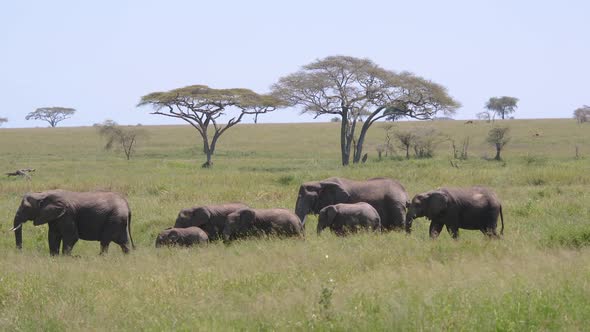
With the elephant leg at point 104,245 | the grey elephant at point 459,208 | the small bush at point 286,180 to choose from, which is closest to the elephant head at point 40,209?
the elephant leg at point 104,245

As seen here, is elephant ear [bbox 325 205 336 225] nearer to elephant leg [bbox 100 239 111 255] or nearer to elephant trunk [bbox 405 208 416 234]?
elephant trunk [bbox 405 208 416 234]

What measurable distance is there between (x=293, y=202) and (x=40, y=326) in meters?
12.7

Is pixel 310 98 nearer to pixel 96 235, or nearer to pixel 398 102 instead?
pixel 398 102

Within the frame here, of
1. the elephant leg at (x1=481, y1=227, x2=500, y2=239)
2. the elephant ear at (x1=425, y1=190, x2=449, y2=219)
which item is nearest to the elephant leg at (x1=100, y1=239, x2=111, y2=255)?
the elephant ear at (x1=425, y1=190, x2=449, y2=219)

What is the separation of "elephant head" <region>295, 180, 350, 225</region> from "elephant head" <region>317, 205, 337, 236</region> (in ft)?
4.36

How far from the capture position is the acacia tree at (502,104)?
10925 cm

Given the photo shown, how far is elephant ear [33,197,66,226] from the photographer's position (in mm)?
14602

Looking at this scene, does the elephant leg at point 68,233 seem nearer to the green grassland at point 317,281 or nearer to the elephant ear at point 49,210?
the elephant ear at point 49,210

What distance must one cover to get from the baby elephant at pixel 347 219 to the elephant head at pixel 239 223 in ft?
4.75

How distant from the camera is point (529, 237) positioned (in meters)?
13.3

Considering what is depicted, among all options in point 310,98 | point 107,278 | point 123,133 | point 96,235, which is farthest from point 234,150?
point 107,278

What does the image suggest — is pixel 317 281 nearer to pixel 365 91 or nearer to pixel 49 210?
pixel 49 210

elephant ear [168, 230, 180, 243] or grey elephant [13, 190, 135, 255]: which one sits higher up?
grey elephant [13, 190, 135, 255]

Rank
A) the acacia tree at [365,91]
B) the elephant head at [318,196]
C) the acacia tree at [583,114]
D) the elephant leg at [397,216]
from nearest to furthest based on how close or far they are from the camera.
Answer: the elephant leg at [397,216]
the elephant head at [318,196]
the acacia tree at [365,91]
the acacia tree at [583,114]
